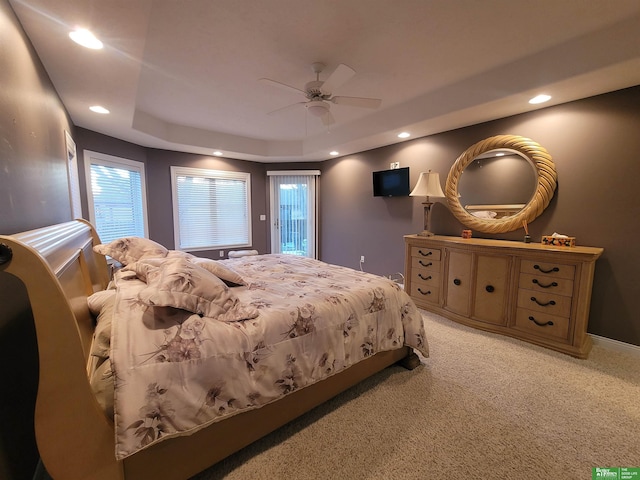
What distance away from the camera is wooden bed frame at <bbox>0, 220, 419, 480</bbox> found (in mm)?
804

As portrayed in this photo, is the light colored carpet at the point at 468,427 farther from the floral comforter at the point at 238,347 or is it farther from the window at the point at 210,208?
the window at the point at 210,208

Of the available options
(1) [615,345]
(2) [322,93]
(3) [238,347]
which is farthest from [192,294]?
(1) [615,345]

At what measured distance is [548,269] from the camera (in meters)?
2.40

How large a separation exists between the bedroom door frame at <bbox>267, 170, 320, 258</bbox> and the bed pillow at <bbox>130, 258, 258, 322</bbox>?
4.18 metres

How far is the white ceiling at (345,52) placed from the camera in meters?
1.69

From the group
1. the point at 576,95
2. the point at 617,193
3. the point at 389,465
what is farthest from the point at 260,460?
the point at 576,95

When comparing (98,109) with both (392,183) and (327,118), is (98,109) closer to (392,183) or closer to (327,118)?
(327,118)

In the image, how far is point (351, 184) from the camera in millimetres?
4988

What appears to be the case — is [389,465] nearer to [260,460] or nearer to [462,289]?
[260,460]

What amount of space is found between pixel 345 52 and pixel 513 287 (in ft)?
9.01

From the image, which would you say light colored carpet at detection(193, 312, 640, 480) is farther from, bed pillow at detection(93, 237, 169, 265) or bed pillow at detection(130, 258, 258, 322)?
bed pillow at detection(93, 237, 169, 265)

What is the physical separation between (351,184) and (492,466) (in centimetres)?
429

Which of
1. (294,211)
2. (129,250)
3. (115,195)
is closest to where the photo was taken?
(129,250)

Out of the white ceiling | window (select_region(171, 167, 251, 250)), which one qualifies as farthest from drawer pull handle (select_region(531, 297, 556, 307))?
window (select_region(171, 167, 251, 250))
